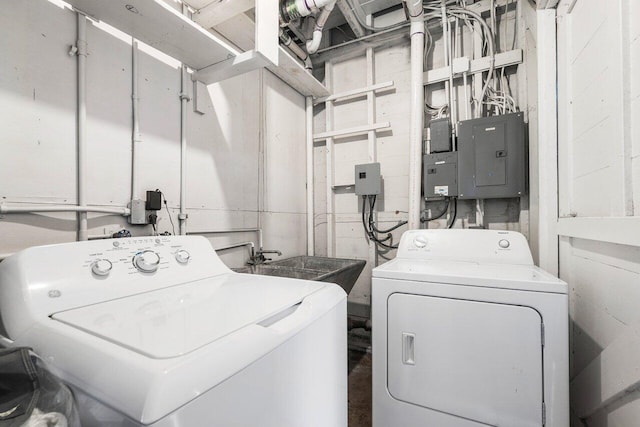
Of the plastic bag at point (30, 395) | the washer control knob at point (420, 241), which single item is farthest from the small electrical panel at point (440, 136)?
the plastic bag at point (30, 395)

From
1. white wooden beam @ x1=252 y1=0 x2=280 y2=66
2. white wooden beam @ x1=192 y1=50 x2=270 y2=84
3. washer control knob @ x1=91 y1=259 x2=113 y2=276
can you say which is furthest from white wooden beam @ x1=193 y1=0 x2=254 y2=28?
washer control knob @ x1=91 y1=259 x2=113 y2=276

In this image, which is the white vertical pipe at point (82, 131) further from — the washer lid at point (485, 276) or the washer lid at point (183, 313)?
the washer lid at point (485, 276)

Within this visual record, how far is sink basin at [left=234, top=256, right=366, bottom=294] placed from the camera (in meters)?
1.91

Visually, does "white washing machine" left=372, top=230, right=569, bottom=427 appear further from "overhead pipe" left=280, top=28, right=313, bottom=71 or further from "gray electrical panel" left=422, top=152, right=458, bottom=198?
"overhead pipe" left=280, top=28, right=313, bottom=71

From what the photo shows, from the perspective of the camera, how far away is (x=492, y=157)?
6.70 feet

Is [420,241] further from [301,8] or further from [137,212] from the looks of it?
[301,8]

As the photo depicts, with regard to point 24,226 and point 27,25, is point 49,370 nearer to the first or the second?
point 24,226

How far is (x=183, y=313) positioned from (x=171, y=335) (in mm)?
157

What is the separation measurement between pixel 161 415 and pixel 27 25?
5.21 feet

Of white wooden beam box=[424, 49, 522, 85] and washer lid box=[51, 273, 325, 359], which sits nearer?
washer lid box=[51, 273, 325, 359]

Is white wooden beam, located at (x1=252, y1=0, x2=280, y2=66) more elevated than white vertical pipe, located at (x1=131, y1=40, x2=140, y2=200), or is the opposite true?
white wooden beam, located at (x1=252, y1=0, x2=280, y2=66)

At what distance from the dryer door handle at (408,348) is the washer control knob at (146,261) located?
1.15 meters

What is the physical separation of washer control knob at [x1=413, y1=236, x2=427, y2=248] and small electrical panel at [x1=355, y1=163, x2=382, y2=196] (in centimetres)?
74

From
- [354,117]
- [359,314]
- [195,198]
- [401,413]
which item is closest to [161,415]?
[401,413]
